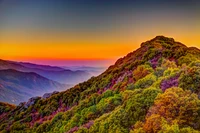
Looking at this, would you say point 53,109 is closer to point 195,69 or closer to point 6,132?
point 6,132

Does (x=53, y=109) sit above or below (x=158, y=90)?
below

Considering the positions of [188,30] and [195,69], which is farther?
[188,30]

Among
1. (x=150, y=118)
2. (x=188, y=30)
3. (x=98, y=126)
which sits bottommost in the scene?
(x=98, y=126)

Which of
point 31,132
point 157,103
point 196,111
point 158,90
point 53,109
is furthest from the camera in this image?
point 53,109

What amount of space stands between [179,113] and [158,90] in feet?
6.70

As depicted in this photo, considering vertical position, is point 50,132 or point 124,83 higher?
point 124,83

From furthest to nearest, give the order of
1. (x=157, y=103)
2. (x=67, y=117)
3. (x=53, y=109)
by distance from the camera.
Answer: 1. (x=53, y=109)
2. (x=67, y=117)
3. (x=157, y=103)

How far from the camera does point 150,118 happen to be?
9766 mm

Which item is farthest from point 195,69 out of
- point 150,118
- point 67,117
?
point 67,117

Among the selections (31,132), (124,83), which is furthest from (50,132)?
(124,83)

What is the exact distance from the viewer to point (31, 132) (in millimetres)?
20453

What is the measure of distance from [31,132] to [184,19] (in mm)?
13861

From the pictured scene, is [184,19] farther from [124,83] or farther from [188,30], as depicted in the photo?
[124,83]

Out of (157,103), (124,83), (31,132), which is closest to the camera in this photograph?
(157,103)
